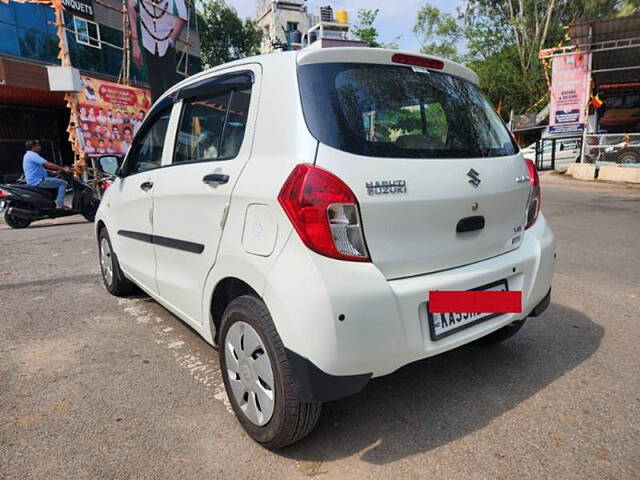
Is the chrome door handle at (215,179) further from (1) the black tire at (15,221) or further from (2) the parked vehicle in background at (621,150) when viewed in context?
(2) the parked vehicle in background at (621,150)

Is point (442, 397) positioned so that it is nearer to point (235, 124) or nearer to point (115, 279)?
point (235, 124)

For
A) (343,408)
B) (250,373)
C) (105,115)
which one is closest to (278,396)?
(250,373)

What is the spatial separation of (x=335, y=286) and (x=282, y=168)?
21.3 inches

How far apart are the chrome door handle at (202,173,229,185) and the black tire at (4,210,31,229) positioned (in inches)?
337

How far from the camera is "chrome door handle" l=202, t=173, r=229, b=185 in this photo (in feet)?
7.29

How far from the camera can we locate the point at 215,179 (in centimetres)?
229

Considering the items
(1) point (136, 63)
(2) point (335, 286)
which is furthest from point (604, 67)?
(2) point (335, 286)

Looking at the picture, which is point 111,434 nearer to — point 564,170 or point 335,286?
point 335,286

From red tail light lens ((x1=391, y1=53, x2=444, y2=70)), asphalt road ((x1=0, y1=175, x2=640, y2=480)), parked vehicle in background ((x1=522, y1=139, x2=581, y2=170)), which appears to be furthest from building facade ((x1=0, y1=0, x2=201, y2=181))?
parked vehicle in background ((x1=522, y1=139, x2=581, y2=170))

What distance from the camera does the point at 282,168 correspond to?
1.90m

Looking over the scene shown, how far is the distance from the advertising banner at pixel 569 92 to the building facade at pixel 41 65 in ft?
41.4

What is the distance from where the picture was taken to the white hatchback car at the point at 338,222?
5.83 ft

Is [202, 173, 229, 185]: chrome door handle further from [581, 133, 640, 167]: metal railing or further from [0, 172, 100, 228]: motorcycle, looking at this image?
[581, 133, 640, 167]: metal railing

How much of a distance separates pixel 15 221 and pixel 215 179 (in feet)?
29.1
